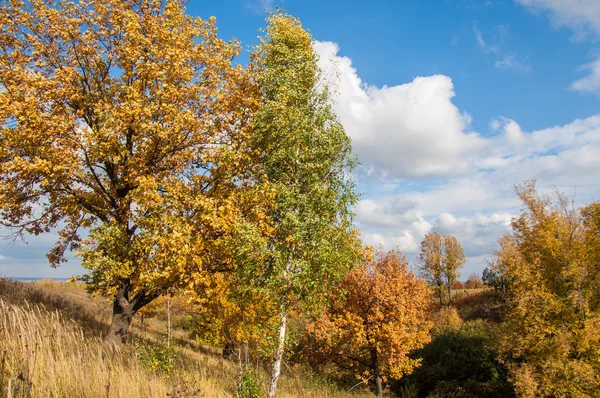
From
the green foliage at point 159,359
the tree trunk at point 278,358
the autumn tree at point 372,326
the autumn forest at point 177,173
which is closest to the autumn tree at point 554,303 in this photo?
the autumn tree at point 372,326

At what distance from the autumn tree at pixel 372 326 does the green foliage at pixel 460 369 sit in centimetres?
831

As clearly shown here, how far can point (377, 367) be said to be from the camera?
941 inches

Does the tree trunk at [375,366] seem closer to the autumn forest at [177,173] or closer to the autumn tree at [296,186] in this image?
the autumn forest at [177,173]

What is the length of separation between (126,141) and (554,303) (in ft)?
76.8

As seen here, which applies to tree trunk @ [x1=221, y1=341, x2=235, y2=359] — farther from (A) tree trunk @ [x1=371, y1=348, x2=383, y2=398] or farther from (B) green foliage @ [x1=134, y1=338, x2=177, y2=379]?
(B) green foliage @ [x1=134, y1=338, x2=177, y2=379]

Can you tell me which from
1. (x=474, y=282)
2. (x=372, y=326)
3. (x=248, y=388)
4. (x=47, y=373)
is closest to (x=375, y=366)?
(x=372, y=326)

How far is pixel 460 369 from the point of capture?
32.2m

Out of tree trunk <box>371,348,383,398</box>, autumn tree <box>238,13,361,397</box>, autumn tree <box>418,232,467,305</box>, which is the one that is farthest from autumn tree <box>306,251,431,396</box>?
autumn tree <box>418,232,467,305</box>

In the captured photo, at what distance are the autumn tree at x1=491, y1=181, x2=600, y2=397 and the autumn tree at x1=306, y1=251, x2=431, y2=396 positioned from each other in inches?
228

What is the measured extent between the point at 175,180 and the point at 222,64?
4971mm

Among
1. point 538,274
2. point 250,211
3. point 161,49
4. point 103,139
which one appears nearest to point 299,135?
point 250,211

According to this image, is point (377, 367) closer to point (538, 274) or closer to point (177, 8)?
point (538, 274)

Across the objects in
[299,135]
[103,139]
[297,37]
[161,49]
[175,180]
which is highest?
[297,37]

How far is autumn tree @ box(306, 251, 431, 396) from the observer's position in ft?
74.4
